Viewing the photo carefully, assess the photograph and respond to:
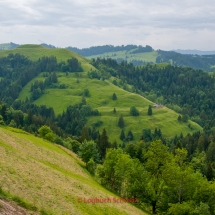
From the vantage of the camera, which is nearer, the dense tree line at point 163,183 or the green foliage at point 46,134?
the dense tree line at point 163,183

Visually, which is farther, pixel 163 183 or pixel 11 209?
pixel 163 183

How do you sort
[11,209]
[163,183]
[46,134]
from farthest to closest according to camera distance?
[46,134] → [163,183] → [11,209]

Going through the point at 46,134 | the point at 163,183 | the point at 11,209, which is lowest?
the point at 46,134

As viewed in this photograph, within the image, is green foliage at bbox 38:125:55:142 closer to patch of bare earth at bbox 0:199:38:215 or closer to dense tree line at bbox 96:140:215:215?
dense tree line at bbox 96:140:215:215

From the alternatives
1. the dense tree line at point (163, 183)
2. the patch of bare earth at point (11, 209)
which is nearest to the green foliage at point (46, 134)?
the dense tree line at point (163, 183)

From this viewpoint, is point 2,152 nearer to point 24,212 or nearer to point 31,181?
point 31,181

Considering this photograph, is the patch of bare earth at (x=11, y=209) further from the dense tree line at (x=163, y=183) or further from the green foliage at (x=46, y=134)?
the green foliage at (x=46, y=134)

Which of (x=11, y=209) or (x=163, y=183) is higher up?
(x=11, y=209)

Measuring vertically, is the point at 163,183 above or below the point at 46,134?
above

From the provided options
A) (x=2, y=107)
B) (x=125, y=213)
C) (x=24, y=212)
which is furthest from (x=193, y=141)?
(x=24, y=212)

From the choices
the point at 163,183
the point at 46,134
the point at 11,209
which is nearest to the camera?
the point at 11,209

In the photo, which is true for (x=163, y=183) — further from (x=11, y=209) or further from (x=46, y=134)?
(x=46, y=134)

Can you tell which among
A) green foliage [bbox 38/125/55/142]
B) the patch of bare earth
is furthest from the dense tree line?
the patch of bare earth

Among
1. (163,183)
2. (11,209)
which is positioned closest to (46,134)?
(163,183)
